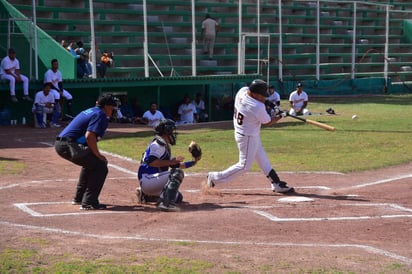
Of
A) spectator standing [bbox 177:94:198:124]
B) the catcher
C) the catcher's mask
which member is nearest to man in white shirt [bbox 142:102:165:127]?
spectator standing [bbox 177:94:198:124]

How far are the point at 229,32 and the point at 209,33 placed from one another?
2.99 metres

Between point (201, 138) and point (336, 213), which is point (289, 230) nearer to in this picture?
point (336, 213)

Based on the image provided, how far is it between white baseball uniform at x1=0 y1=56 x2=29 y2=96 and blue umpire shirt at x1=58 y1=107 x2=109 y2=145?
11381mm

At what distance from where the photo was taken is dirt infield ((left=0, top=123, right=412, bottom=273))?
7.41m

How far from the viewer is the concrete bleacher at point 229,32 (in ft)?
90.8

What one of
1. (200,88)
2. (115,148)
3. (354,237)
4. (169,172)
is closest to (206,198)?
(169,172)

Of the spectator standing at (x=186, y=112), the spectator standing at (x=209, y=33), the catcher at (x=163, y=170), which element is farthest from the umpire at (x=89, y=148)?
the spectator standing at (x=209, y=33)

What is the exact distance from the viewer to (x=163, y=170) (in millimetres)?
10508

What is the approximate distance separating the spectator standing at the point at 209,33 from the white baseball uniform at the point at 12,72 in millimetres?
10756

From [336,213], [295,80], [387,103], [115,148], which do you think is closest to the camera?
[336,213]

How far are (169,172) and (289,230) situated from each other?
214cm

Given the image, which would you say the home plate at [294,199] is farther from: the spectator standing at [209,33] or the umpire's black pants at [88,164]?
the spectator standing at [209,33]

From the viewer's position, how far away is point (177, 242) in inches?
314

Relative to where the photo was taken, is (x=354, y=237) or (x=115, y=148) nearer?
(x=354, y=237)
